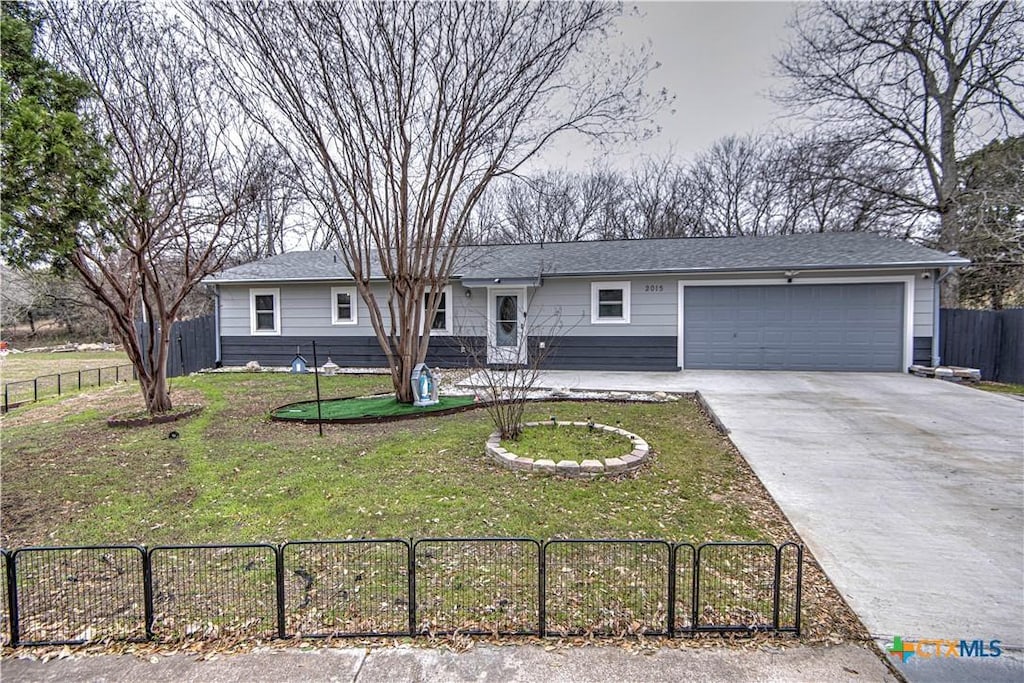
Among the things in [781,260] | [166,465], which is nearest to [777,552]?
[166,465]

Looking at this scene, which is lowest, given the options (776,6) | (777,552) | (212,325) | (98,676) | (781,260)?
(98,676)

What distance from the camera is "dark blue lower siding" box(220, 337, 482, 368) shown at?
1245cm

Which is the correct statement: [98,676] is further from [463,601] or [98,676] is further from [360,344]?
[360,344]

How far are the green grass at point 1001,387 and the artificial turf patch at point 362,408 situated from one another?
9.78 m

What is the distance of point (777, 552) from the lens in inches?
90.0

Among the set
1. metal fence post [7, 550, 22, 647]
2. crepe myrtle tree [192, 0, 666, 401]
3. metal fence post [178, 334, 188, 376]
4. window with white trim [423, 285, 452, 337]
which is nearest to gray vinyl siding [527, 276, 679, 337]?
window with white trim [423, 285, 452, 337]

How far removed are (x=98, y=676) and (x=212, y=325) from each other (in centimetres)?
1348

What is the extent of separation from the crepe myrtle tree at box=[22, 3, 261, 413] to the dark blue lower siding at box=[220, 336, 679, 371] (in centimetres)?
515

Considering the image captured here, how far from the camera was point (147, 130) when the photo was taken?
695 centimetres

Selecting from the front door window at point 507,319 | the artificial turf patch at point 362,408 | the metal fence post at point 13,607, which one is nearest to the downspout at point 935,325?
the front door window at point 507,319

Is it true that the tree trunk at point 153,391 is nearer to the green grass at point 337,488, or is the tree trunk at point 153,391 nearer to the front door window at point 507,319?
the green grass at point 337,488

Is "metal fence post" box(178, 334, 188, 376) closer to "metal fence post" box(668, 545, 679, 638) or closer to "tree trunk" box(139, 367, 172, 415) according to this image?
"tree trunk" box(139, 367, 172, 415)

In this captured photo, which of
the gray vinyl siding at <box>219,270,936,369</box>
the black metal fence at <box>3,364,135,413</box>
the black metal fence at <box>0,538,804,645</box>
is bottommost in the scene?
the black metal fence at <box>0,538,804,645</box>

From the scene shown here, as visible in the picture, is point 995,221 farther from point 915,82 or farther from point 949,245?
point 915,82
